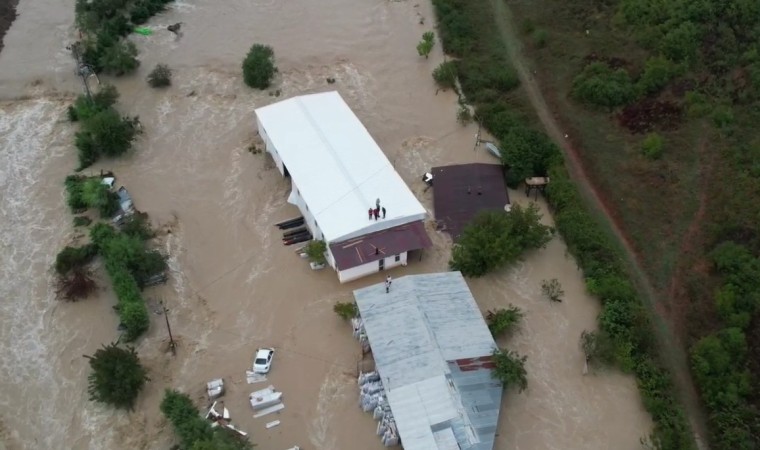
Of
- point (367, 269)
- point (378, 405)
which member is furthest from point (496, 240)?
point (378, 405)

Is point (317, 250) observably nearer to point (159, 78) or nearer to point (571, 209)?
point (571, 209)

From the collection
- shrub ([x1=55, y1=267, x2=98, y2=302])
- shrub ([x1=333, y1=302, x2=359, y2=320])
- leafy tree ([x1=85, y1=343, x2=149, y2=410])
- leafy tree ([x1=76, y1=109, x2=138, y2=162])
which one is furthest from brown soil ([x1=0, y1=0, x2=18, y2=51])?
shrub ([x1=333, y1=302, x2=359, y2=320])

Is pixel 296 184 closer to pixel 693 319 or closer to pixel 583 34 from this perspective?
pixel 693 319

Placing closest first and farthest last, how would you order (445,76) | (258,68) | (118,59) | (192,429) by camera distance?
1. (192,429)
2. (258,68)
3. (445,76)
4. (118,59)

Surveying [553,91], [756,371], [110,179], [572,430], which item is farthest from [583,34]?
[110,179]

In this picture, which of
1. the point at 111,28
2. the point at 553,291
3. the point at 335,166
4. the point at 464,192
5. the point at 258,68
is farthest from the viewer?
the point at 111,28
